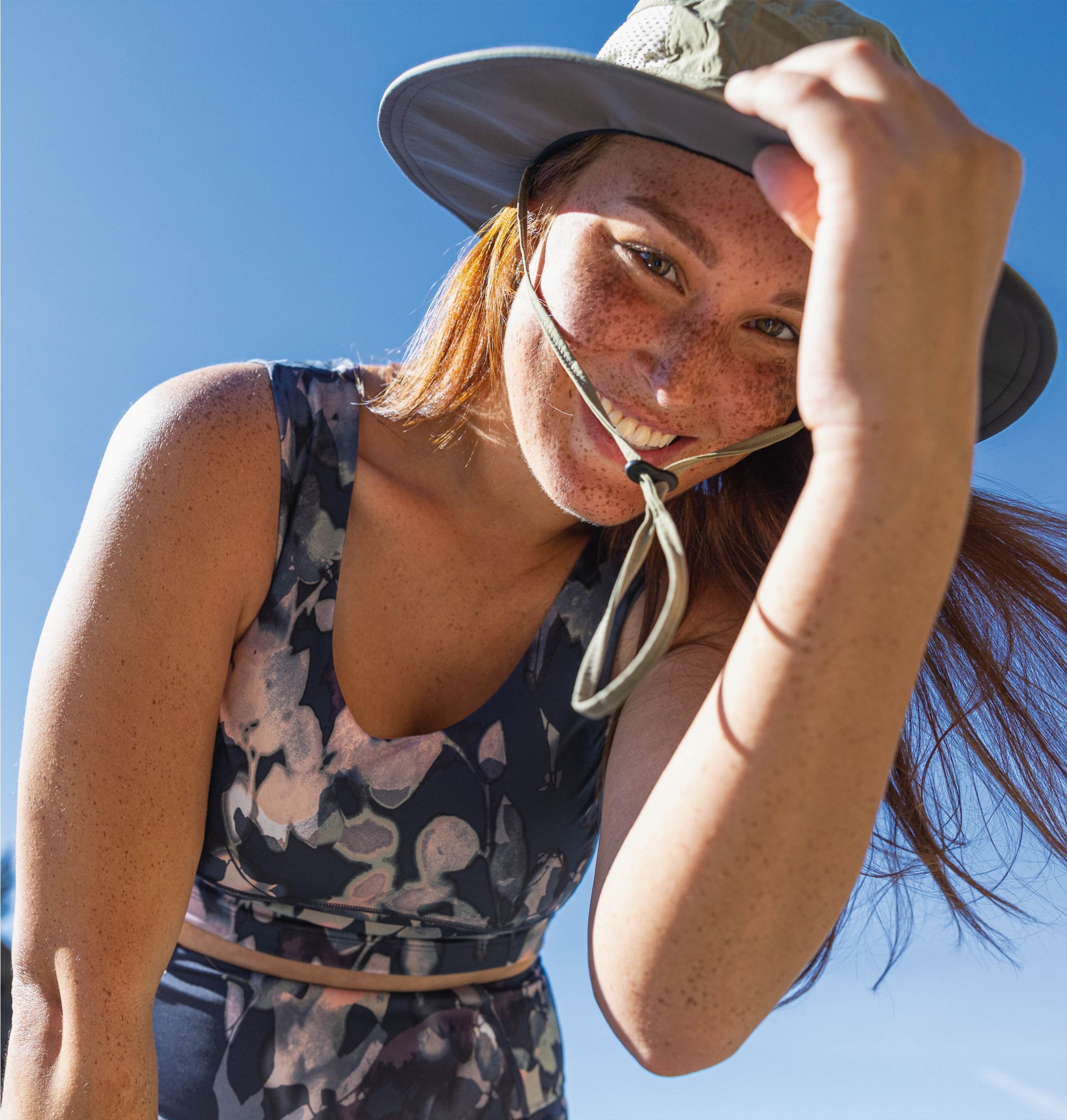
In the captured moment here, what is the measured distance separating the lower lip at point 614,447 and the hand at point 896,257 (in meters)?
0.55

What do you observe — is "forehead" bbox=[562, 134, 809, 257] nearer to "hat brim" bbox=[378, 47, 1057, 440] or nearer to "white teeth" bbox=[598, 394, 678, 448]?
"hat brim" bbox=[378, 47, 1057, 440]

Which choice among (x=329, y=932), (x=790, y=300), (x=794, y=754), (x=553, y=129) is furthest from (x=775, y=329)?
(x=329, y=932)

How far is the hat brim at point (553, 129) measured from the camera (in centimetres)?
150

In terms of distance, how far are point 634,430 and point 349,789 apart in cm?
82

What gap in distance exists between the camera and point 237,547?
1.71 metres

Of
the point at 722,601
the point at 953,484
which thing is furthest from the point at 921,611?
the point at 722,601

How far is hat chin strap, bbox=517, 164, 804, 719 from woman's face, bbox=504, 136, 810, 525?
0.15 feet

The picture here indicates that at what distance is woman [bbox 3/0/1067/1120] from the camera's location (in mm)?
1144

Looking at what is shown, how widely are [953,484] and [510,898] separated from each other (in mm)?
1268

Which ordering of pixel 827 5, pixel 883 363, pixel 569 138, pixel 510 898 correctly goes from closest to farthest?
pixel 883 363 < pixel 827 5 < pixel 569 138 < pixel 510 898

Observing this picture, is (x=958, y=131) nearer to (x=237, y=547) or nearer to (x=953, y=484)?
(x=953, y=484)

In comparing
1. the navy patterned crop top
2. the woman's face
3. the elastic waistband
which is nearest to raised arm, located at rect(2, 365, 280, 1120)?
the navy patterned crop top

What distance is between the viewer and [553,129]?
1811 millimetres

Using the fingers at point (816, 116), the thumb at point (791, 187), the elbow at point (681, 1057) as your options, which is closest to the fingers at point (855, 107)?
the fingers at point (816, 116)
